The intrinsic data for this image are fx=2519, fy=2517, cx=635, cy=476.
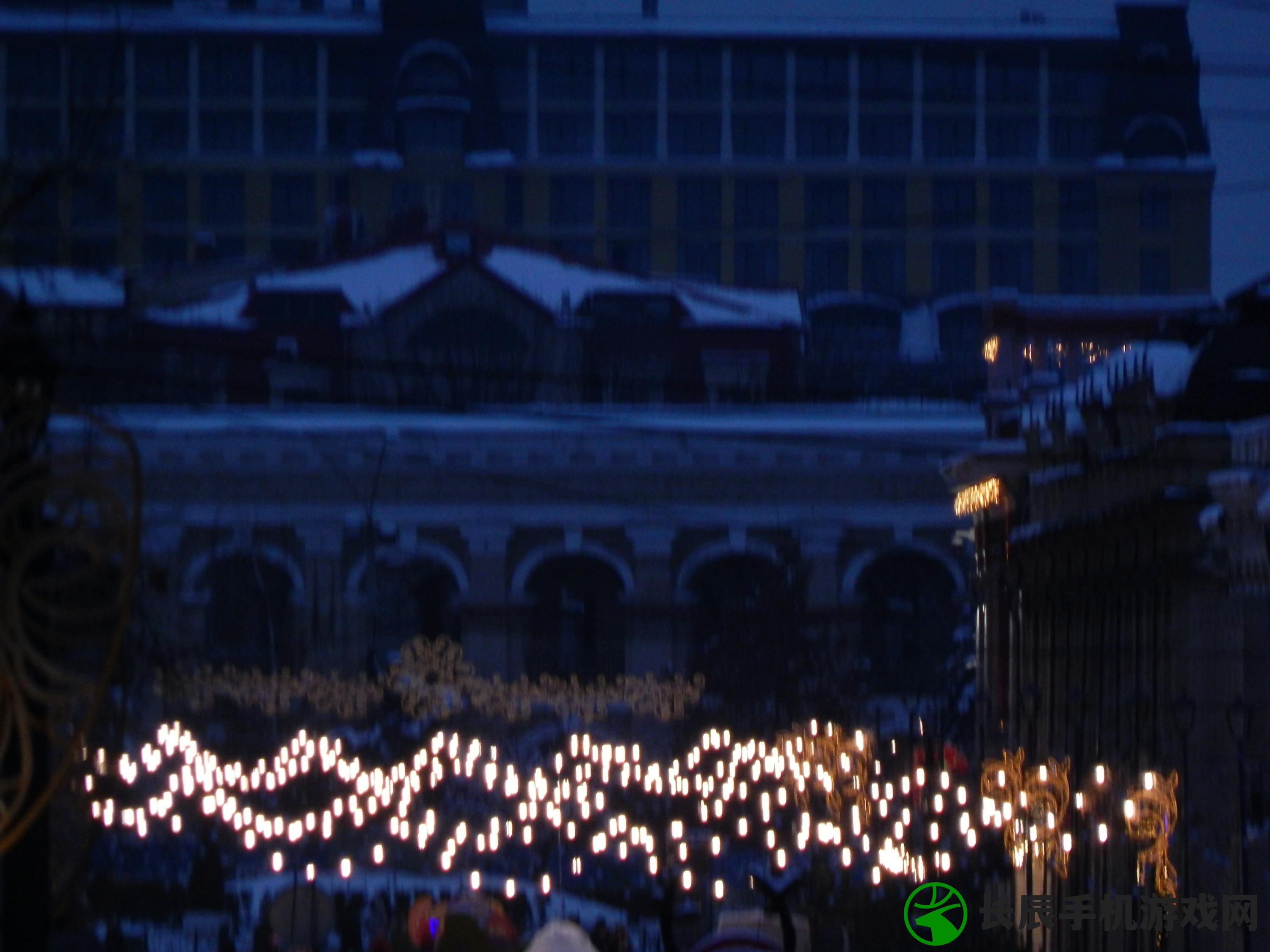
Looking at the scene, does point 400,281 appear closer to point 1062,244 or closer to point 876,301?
point 876,301

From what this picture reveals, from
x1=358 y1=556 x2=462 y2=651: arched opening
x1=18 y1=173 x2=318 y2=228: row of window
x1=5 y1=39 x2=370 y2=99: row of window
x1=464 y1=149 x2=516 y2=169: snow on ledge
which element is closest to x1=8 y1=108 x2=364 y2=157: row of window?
x1=5 y1=39 x2=370 y2=99: row of window

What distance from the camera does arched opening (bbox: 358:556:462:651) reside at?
50250 mm

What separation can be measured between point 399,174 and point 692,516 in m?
22.2

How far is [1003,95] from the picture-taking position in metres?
73.0

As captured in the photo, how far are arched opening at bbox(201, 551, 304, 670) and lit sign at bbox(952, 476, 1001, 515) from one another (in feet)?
56.3

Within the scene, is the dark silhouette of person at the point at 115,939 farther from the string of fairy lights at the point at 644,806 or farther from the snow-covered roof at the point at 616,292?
the snow-covered roof at the point at 616,292

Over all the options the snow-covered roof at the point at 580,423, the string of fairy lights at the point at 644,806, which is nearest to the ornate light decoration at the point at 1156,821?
the string of fairy lights at the point at 644,806

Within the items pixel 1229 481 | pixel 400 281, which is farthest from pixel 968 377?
pixel 1229 481

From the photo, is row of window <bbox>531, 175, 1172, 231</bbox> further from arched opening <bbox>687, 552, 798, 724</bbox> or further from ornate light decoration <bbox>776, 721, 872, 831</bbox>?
ornate light decoration <bbox>776, 721, 872, 831</bbox>

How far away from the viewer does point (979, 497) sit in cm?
3178

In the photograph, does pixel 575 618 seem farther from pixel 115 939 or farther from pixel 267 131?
pixel 115 939

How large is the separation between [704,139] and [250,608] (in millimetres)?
27525

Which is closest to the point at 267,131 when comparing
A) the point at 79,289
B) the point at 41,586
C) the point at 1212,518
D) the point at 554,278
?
the point at 554,278

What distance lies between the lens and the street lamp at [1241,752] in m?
19.2
